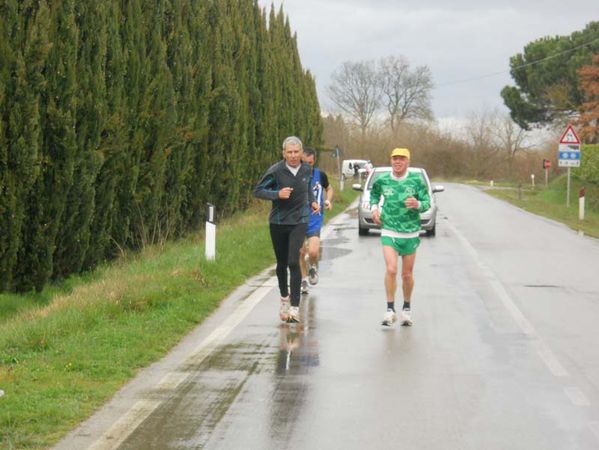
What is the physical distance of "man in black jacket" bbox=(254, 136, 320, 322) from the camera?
10961 mm

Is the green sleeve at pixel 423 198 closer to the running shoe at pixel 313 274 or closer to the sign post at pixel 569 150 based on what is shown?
the running shoe at pixel 313 274

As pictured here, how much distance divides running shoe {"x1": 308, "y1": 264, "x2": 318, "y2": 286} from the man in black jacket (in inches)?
103

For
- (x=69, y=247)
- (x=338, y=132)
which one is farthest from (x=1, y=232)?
(x=338, y=132)

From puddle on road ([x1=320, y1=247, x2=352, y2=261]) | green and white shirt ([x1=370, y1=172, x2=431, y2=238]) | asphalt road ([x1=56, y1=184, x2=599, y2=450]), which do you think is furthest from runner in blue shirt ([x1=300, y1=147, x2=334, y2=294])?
puddle on road ([x1=320, y1=247, x2=352, y2=261])

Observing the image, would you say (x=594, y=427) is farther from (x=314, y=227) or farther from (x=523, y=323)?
(x=314, y=227)

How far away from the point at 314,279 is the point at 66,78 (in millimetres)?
4336

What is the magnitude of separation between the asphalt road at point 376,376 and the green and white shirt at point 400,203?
1026mm

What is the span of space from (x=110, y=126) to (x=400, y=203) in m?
6.48

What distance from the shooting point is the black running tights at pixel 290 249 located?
10.9 m

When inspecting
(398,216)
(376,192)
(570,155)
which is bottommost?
(398,216)

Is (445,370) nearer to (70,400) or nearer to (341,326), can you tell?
(341,326)

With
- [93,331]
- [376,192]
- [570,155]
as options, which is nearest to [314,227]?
[376,192]

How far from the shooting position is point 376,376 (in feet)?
27.2

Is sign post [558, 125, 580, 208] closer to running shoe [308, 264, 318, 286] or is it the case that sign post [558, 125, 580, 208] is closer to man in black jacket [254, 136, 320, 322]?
running shoe [308, 264, 318, 286]
